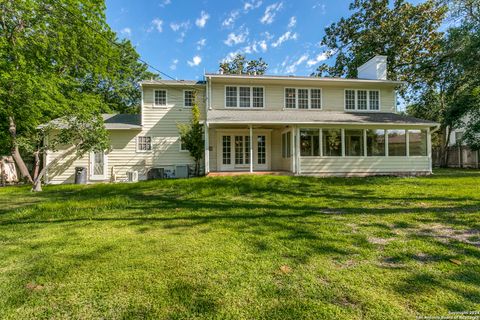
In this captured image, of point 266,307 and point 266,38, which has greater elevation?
point 266,38

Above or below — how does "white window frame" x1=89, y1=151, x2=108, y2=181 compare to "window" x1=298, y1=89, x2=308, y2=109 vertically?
below

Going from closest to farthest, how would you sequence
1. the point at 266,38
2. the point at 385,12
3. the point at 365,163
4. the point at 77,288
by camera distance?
the point at 77,288 < the point at 365,163 < the point at 385,12 < the point at 266,38

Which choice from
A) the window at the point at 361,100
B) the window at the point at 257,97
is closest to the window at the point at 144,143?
the window at the point at 257,97

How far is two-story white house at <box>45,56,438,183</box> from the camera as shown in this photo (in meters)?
12.2

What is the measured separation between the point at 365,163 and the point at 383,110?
4.34 meters

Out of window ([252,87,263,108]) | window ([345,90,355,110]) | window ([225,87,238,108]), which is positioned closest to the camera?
window ([225,87,238,108])

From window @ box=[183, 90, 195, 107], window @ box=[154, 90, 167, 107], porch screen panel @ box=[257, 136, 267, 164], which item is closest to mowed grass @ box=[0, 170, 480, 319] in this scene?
porch screen panel @ box=[257, 136, 267, 164]

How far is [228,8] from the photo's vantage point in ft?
56.0

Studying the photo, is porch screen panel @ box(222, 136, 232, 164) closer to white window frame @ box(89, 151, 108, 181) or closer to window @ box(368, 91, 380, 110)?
white window frame @ box(89, 151, 108, 181)

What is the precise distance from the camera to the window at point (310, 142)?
12227 millimetres

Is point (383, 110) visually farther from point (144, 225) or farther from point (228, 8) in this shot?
point (144, 225)

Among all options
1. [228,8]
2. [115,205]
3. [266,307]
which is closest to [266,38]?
[228,8]

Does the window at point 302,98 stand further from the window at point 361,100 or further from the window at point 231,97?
the window at point 231,97

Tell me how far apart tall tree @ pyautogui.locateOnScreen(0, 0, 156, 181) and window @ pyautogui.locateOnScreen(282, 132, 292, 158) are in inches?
352
